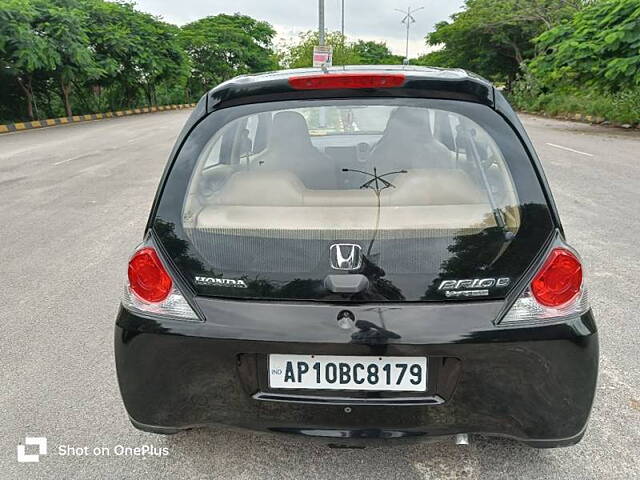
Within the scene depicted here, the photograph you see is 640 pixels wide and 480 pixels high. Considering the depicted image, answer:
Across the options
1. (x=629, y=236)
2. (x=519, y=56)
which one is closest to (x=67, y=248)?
(x=629, y=236)

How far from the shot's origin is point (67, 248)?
548 cm

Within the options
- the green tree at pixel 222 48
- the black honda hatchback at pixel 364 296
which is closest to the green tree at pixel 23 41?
the black honda hatchback at pixel 364 296

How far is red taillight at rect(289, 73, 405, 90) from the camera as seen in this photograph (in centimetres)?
193

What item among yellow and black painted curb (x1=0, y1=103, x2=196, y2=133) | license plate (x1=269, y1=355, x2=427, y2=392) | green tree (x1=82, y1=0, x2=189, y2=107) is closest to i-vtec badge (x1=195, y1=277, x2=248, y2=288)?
license plate (x1=269, y1=355, x2=427, y2=392)

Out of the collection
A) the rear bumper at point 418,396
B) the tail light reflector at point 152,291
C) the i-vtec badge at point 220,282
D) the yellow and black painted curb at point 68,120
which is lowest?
the yellow and black painted curb at point 68,120

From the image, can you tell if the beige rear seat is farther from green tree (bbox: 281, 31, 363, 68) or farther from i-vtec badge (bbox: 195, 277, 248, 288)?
green tree (bbox: 281, 31, 363, 68)

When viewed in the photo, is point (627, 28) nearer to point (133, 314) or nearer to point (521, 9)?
point (133, 314)

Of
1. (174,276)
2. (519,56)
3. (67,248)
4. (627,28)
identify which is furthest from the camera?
(519,56)

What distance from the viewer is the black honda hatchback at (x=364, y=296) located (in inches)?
70.0

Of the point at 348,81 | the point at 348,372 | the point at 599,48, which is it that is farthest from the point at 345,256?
the point at 599,48

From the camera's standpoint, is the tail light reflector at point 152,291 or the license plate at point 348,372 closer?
the license plate at point 348,372

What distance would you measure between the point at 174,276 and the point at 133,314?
21 cm

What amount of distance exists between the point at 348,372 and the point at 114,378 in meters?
1.62

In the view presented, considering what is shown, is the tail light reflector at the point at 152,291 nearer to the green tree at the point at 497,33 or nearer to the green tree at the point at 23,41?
the green tree at the point at 23,41
